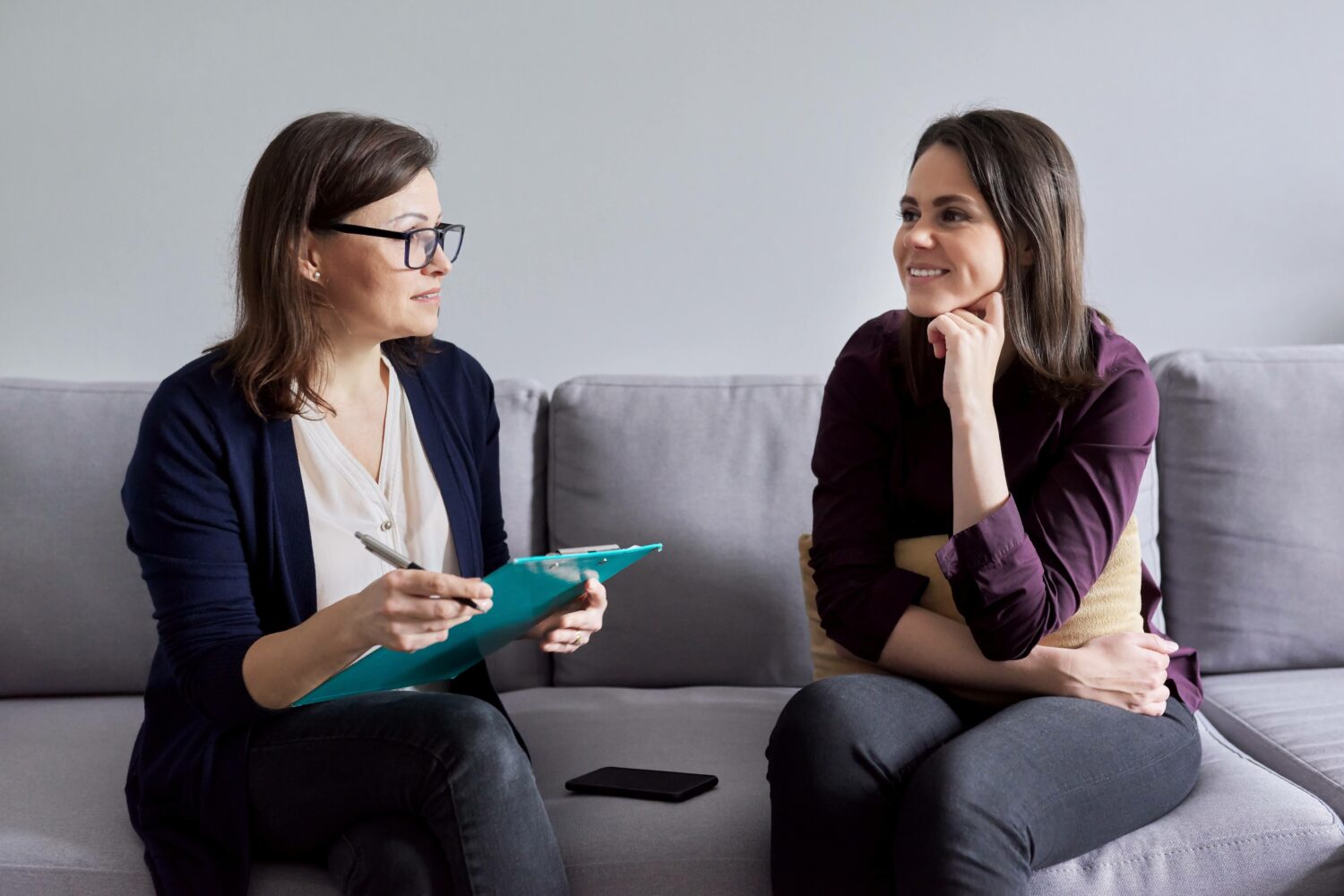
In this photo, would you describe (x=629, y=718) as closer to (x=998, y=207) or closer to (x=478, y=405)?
(x=478, y=405)

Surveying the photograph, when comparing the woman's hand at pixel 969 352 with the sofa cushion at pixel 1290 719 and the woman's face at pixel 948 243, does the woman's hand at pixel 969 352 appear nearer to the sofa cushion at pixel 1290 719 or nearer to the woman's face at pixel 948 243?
the woman's face at pixel 948 243

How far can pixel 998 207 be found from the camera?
5.35 feet

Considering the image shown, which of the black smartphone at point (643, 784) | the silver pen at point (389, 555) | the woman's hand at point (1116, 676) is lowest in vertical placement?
the black smartphone at point (643, 784)

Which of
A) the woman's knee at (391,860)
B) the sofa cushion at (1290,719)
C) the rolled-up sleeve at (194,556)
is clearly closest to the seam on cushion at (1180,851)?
the sofa cushion at (1290,719)

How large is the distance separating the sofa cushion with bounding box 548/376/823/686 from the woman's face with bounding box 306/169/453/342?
56 centimetres

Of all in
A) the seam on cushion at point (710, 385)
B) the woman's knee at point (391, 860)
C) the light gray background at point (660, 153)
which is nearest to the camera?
the woman's knee at point (391, 860)

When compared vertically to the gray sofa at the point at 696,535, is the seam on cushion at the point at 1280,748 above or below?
below

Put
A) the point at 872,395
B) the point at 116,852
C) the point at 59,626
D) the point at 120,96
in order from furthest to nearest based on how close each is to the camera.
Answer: the point at 120,96 → the point at 59,626 → the point at 872,395 → the point at 116,852

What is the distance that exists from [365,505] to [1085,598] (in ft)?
3.02

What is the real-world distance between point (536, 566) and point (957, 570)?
0.57 metres

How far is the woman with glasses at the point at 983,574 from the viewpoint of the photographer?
1.33 metres

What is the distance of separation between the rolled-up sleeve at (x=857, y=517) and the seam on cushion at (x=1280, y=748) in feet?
1.80

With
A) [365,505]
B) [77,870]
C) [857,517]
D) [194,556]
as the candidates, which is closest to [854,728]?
[857,517]

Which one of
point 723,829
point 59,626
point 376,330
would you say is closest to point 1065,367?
point 723,829
